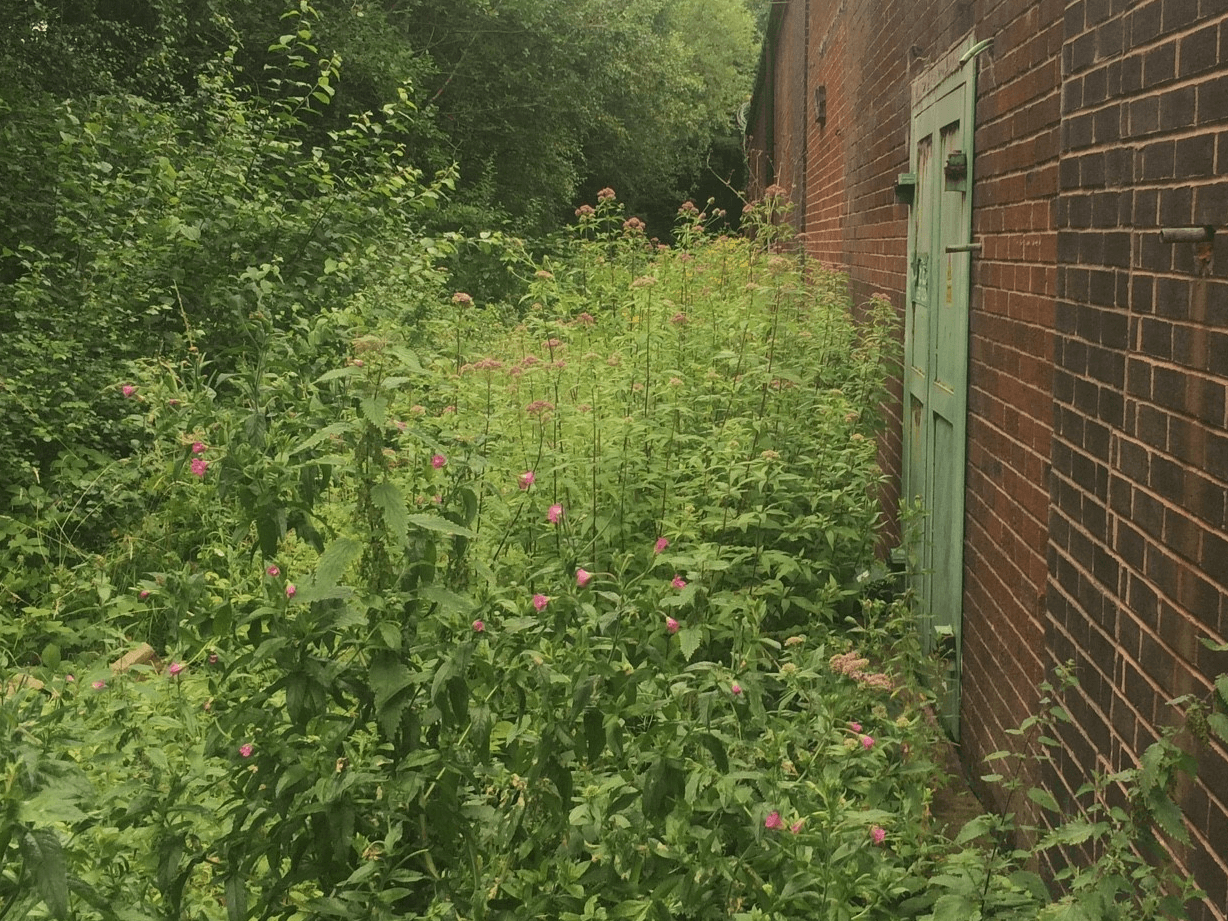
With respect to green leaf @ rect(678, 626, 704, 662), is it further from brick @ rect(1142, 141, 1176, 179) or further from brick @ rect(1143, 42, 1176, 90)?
brick @ rect(1143, 42, 1176, 90)

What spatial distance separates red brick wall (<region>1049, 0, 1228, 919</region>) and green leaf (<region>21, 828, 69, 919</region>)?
6.37 ft

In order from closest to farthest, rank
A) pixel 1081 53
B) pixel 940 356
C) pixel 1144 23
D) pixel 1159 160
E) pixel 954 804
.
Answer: pixel 1159 160 → pixel 1144 23 → pixel 1081 53 → pixel 954 804 → pixel 940 356

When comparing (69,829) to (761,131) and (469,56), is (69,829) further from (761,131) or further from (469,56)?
(761,131)

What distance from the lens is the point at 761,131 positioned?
26562 millimetres

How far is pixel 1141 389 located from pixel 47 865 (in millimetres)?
2278

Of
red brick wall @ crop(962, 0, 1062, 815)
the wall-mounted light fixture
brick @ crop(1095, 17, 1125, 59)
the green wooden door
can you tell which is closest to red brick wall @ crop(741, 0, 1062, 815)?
red brick wall @ crop(962, 0, 1062, 815)

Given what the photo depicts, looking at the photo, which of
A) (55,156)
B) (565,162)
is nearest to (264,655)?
(55,156)

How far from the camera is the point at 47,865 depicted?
222 centimetres

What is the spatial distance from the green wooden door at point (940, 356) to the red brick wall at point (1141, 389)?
162cm

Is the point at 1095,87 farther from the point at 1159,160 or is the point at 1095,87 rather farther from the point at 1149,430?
the point at 1149,430

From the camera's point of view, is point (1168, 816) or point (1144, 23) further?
point (1144, 23)

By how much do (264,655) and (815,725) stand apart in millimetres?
1422

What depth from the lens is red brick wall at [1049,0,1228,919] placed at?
233 centimetres

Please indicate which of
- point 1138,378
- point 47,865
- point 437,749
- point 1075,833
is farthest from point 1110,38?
point 47,865
